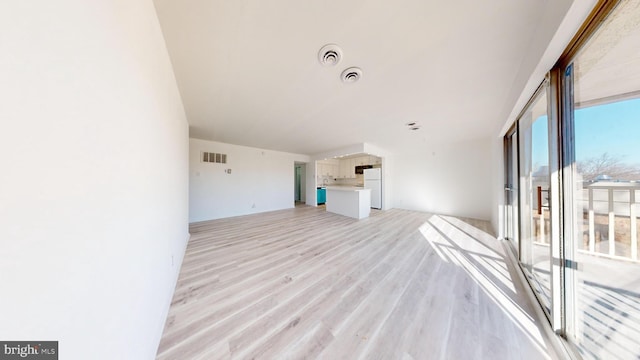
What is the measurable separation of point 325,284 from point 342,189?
10.8 feet

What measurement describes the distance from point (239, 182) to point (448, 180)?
6.00 metres

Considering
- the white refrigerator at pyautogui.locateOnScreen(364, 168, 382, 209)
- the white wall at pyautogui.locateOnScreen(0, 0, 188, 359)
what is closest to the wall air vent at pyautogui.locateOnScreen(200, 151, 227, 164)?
the white wall at pyautogui.locateOnScreen(0, 0, 188, 359)

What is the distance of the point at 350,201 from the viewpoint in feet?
16.0

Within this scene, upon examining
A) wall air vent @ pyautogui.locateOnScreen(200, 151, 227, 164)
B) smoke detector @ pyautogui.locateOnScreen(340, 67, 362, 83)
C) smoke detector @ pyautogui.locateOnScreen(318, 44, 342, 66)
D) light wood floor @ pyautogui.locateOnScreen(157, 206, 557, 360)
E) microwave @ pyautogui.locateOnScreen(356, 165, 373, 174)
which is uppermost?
smoke detector @ pyautogui.locateOnScreen(318, 44, 342, 66)

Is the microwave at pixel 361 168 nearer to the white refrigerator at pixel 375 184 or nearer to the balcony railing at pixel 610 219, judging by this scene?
the white refrigerator at pixel 375 184

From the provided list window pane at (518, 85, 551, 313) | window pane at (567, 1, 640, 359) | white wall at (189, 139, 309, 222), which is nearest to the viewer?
window pane at (567, 1, 640, 359)

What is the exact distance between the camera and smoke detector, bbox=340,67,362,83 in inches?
71.2

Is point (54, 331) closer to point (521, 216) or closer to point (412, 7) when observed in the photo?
point (412, 7)

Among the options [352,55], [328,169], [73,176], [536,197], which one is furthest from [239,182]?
[536,197]

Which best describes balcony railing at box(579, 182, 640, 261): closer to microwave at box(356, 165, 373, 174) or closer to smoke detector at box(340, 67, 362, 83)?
smoke detector at box(340, 67, 362, 83)

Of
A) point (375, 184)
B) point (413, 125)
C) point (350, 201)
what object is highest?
point (413, 125)

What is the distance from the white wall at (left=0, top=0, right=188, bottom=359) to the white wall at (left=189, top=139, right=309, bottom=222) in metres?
4.09

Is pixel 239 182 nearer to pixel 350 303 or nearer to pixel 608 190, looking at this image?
pixel 350 303

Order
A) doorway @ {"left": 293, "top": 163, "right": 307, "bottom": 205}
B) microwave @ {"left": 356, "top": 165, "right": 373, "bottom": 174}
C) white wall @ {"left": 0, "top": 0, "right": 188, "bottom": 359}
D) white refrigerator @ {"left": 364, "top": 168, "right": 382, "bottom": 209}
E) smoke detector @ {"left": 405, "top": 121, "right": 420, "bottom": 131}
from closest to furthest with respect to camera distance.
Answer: white wall @ {"left": 0, "top": 0, "right": 188, "bottom": 359} < smoke detector @ {"left": 405, "top": 121, "right": 420, "bottom": 131} < white refrigerator @ {"left": 364, "top": 168, "right": 382, "bottom": 209} < microwave @ {"left": 356, "top": 165, "right": 373, "bottom": 174} < doorway @ {"left": 293, "top": 163, "right": 307, "bottom": 205}
